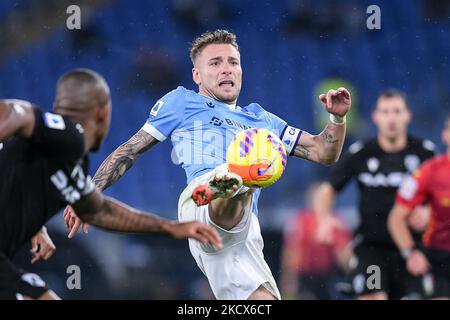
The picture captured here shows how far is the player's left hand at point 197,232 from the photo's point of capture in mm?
3973

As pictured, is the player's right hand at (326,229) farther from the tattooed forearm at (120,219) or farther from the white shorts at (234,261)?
the tattooed forearm at (120,219)

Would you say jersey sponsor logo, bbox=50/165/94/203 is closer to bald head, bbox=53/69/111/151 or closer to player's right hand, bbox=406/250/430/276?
bald head, bbox=53/69/111/151

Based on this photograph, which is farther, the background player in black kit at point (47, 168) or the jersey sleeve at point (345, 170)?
the jersey sleeve at point (345, 170)

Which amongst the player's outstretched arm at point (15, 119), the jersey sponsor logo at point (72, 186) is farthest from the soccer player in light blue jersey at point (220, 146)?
the player's outstretched arm at point (15, 119)

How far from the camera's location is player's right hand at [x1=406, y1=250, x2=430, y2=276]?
7.38m

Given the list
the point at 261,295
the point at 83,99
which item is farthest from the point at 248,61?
the point at 83,99

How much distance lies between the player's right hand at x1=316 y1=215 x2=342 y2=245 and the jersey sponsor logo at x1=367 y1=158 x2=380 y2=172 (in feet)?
3.51

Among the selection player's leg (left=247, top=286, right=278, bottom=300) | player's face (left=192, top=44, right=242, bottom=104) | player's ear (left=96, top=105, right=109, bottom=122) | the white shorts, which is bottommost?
player's leg (left=247, top=286, right=278, bottom=300)

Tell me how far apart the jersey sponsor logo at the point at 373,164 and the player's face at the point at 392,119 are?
27 cm

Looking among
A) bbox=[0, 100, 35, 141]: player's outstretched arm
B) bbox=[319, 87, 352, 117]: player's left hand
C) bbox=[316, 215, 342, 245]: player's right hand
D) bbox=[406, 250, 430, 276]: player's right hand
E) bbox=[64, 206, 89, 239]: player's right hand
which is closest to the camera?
bbox=[0, 100, 35, 141]: player's outstretched arm

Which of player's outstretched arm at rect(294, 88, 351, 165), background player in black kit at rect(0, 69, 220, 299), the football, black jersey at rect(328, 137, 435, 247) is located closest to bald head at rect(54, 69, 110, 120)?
background player in black kit at rect(0, 69, 220, 299)

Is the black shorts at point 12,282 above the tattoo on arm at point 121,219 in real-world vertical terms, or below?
below

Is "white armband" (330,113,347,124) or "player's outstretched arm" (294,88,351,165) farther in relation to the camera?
"white armband" (330,113,347,124)

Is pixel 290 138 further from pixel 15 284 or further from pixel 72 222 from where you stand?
pixel 15 284
